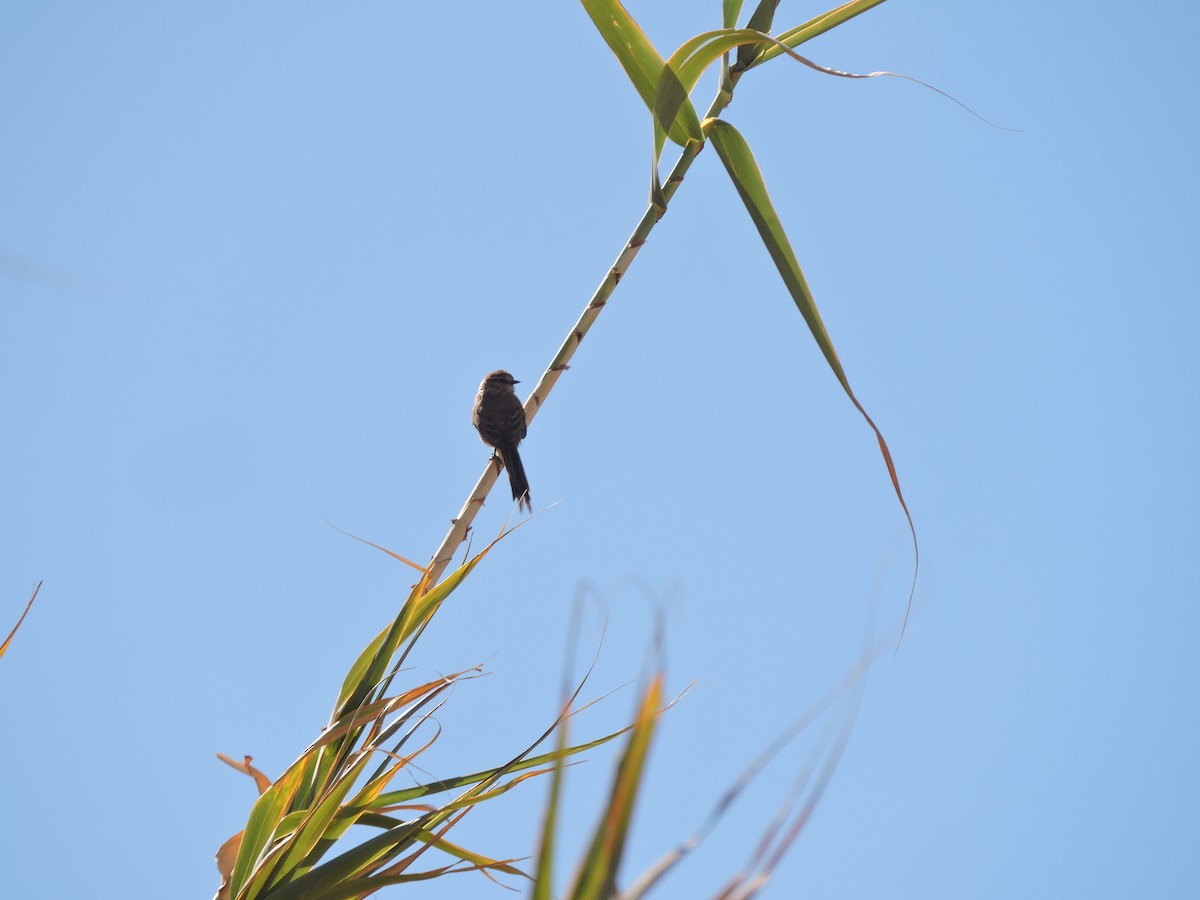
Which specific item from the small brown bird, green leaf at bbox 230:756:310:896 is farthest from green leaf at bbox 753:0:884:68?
the small brown bird

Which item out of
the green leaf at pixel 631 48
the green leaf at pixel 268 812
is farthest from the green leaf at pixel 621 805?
the green leaf at pixel 631 48

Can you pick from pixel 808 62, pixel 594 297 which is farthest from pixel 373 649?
pixel 808 62

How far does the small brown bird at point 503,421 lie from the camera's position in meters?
5.18

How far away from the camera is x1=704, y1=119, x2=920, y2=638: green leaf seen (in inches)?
57.6

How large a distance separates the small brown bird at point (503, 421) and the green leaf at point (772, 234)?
3044 millimetres

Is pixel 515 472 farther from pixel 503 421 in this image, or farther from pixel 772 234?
pixel 772 234

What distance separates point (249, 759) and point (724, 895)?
126 centimetres

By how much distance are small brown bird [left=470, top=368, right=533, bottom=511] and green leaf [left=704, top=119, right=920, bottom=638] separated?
3.04 m

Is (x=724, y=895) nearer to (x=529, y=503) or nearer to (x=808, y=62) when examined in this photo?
(x=808, y=62)

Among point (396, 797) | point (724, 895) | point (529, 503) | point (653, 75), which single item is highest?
point (529, 503)

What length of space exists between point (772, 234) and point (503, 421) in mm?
3923

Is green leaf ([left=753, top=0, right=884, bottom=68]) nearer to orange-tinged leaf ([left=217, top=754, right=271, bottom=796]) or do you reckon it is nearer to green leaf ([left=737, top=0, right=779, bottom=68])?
green leaf ([left=737, top=0, right=779, bottom=68])

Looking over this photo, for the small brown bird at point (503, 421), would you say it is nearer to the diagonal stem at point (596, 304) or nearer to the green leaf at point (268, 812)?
the diagonal stem at point (596, 304)

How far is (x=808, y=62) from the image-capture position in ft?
5.00
